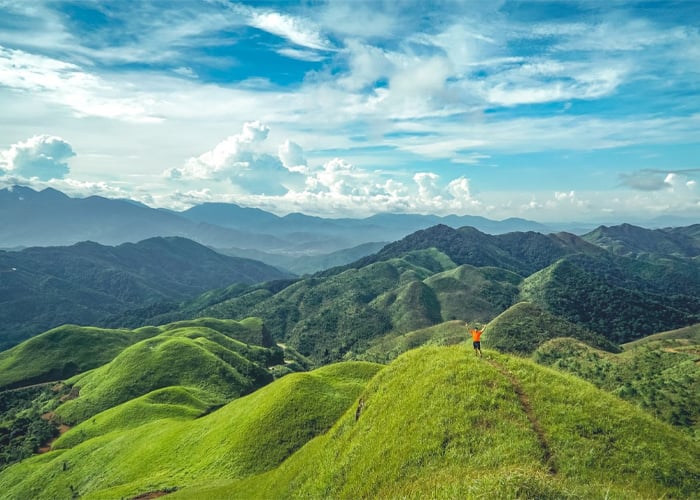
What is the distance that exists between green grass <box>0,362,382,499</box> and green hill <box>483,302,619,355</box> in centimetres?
10422

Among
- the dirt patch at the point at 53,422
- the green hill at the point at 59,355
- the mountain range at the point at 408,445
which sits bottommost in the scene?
the green hill at the point at 59,355

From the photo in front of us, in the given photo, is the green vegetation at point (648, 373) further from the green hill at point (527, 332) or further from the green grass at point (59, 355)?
the green grass at point (59, 355)

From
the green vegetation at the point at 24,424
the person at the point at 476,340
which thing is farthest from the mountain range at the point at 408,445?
the green vegetation at the point at 24,424

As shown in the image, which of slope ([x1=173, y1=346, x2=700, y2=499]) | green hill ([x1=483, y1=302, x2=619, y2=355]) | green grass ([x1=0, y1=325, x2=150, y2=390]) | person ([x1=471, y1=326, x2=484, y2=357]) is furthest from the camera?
green hill ([x1=483, y1=302, x2=619, y2=355])

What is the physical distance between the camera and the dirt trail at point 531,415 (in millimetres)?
22938

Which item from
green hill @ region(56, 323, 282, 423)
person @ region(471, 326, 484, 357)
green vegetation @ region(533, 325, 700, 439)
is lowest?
green hill @ region(56, 323, 282, 423)

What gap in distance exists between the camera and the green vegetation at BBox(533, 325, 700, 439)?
221 feet

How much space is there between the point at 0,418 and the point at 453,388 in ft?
500

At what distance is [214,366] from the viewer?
117312 millimetres

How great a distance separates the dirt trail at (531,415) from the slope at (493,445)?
0.25 feet

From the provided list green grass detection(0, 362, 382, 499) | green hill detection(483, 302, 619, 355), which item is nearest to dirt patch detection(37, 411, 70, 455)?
green grass detection(0, 362, 382, 499)

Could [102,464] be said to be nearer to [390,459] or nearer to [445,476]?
[390,459]

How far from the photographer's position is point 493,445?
24156 millimetres

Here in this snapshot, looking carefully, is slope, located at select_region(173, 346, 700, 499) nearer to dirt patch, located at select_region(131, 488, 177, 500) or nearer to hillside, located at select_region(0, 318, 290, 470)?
dirt patch, located at select_region(131, 488, 177, 500)
